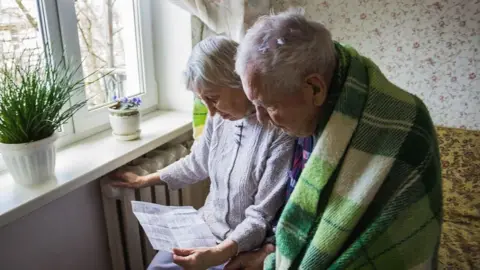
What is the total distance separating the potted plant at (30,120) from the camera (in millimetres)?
968

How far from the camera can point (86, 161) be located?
4.08 feet

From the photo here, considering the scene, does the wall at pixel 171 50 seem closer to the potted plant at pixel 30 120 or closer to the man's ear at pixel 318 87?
the potted plant at pixel 30 120

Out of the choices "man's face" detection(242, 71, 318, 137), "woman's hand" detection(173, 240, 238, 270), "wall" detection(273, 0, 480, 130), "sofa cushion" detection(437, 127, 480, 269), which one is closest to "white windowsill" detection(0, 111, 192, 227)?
"woman's hand" detection(173, 240, 238, 270)

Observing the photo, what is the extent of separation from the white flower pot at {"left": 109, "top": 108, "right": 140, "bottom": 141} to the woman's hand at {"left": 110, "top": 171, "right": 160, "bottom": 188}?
0.45 feet

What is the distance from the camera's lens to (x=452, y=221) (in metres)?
1.70

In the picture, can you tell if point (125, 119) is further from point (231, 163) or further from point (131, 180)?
point (231, 163)

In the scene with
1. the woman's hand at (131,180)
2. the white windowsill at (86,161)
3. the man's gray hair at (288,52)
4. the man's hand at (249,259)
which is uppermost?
the man's gray hair at (288,52)

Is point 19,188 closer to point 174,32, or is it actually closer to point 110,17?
point 110,17

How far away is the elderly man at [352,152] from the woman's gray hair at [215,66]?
266 millimetres

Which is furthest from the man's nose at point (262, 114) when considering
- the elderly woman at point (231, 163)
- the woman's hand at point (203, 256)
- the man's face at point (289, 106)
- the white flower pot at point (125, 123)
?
the white flower pot at point (125, 123)

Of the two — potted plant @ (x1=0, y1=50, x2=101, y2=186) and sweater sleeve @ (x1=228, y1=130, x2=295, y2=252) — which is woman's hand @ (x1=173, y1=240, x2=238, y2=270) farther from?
potted plant @ (x1=0, y1=50, x2=101, y2=186)

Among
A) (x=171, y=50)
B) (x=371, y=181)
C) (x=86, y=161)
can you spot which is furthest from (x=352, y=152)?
(x=171, y=50)

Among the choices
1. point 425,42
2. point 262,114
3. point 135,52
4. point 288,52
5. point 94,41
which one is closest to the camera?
point 288,52

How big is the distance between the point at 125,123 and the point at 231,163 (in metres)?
0.42
